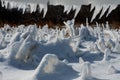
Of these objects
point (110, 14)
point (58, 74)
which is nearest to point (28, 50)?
point (58, 74)

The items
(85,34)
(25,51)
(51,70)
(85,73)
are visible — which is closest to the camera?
(85,73)

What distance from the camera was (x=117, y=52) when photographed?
396cm

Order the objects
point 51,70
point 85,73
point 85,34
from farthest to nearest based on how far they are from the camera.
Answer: point 85,34 → point 51,70 → point 85,73

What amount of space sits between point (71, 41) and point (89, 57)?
0.87ft

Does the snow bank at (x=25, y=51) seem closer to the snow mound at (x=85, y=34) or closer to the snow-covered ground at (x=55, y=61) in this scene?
the snow-covered ground at (x=55, y=61)

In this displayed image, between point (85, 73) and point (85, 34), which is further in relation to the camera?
point (85, 34)

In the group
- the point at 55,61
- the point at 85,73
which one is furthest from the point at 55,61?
the point at 85,73

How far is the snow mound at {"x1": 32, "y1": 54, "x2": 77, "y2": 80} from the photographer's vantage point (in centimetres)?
236

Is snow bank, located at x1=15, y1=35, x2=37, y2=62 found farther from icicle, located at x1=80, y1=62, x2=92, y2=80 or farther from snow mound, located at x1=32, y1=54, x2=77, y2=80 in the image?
icicle, located at x1=80, y1=62, x2=92, y2=80

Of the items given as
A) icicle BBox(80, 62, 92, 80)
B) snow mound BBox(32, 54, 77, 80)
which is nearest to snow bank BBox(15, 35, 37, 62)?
snow mound BBox(32, 54, 77, 80)

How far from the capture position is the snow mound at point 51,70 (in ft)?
7.73

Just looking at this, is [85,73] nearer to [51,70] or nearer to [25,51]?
[51,70]

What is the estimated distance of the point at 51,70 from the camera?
2475 millimetres

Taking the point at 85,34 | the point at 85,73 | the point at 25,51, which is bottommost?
the point at 85,73
